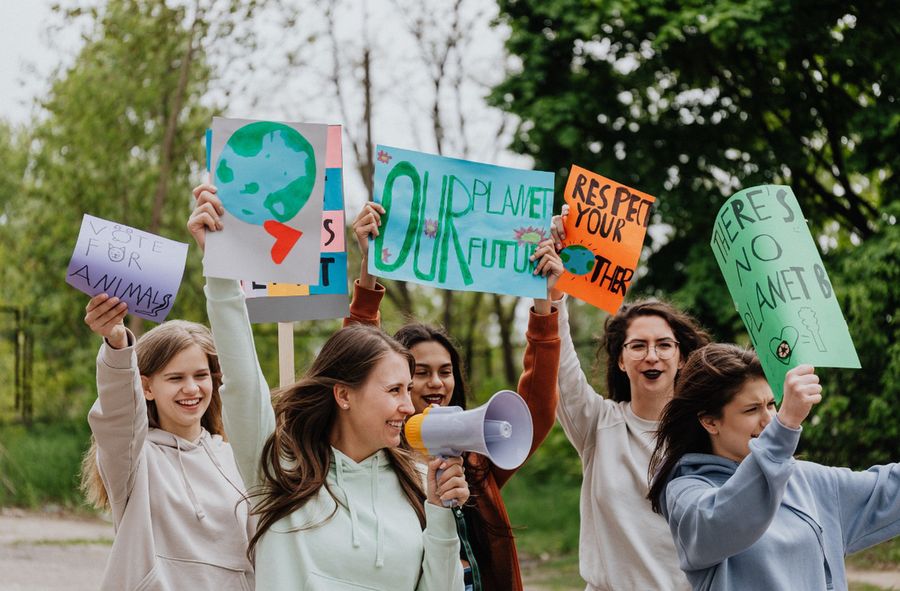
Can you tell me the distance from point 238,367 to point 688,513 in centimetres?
127

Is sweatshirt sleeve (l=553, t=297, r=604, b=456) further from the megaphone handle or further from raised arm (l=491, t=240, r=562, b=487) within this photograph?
the megaphone handle

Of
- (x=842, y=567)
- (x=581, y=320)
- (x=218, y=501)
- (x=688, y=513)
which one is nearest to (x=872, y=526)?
(x=842, y=567)

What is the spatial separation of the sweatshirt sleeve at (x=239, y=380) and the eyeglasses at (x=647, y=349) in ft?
5.17

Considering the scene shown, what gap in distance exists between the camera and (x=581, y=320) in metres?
23.8

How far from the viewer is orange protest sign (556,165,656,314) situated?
425 cm

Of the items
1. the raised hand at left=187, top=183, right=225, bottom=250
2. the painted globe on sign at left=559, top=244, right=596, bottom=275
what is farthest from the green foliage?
the raised hand at left=187, top=183, right=225, bottom=250

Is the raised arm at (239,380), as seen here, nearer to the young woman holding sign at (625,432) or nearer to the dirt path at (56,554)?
the young woman holding sign at (625,432)

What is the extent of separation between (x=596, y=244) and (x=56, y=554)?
8.03 metres

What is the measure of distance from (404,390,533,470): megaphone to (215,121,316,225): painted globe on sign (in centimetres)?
91

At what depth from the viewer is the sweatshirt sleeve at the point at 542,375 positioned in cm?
401

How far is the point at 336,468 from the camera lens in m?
Answer: 3.19

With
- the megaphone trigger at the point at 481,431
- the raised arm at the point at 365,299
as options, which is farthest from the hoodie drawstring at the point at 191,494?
the megaphone trigger at the point at 481,431

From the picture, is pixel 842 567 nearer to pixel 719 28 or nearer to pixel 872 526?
pixel 872 526

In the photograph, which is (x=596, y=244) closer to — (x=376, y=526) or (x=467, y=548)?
(x=467, y=548)
